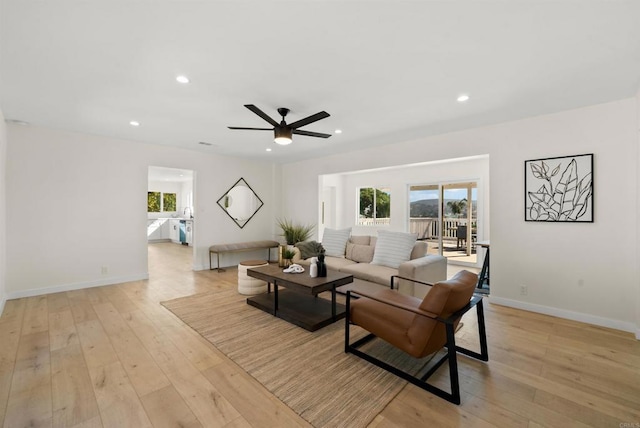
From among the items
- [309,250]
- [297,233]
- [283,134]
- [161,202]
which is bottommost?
[309,250]

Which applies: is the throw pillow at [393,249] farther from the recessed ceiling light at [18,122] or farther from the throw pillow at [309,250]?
the recessed ceiling light at [18,122]

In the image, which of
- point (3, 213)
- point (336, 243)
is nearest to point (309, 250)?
point (336, 243)

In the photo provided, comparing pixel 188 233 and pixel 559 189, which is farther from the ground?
pixel 559 189

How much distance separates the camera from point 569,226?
3318 millimetres

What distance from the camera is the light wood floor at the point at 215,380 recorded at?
1.73 meters

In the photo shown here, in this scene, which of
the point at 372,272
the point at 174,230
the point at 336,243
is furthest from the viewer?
the point at 174,230

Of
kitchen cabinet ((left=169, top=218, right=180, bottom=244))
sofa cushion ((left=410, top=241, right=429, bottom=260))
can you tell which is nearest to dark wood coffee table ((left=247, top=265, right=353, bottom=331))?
sofa cushion ((left=410, top=241, right=429, bottom=260))

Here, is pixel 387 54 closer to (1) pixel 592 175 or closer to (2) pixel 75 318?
(1) pixel 592 175

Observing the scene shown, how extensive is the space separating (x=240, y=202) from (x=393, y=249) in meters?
4.03

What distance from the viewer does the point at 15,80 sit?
2613 millimetres

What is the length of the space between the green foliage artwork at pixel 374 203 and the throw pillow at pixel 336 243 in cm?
280

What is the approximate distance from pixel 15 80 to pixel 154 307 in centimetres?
283

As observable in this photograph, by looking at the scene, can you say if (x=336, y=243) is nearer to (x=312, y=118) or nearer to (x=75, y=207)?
(x=312, y=118)

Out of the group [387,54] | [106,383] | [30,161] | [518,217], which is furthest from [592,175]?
[30,161]
